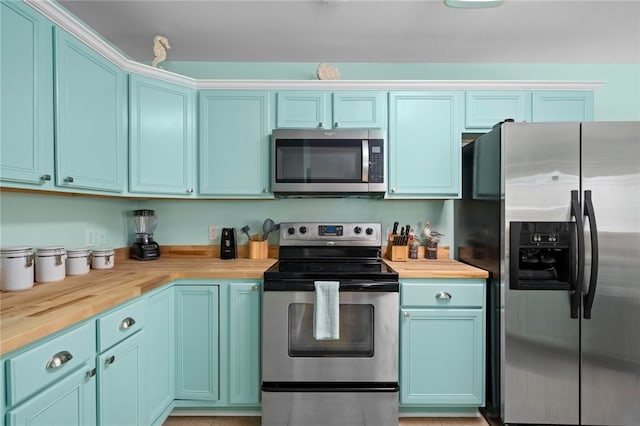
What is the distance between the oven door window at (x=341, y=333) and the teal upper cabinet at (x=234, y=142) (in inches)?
35.9

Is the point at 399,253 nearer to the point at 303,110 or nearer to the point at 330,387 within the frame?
the point at 330,387

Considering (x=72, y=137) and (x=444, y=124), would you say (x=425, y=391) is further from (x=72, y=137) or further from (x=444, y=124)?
(x=72, y=137)

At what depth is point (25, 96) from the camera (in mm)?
1354

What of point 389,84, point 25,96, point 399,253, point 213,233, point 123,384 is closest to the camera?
point 25,96

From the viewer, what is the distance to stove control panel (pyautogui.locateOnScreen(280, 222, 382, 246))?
2436 millimetres

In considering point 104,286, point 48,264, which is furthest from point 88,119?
point 104,286

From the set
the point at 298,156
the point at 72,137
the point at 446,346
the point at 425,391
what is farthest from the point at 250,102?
the point at 425,391

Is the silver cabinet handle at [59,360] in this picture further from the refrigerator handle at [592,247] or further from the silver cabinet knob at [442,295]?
the refrigerator handle at [592,247]

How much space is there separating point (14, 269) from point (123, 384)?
27.7 inches

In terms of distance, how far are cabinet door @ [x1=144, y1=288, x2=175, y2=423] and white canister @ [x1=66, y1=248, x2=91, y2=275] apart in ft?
1.57

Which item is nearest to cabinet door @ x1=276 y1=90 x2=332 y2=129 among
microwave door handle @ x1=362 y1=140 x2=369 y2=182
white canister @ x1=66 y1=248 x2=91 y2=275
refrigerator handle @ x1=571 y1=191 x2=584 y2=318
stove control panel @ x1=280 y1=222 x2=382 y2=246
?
microwave door handle @ x1=362 y1=140 x2=369 y2=182

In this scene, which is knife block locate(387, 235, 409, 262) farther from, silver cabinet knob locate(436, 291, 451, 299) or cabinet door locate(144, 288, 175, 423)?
cabinet door locate(144, 288, 175, 423)

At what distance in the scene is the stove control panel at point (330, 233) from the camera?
2436 millimetres

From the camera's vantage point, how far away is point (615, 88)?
8.80 ft
